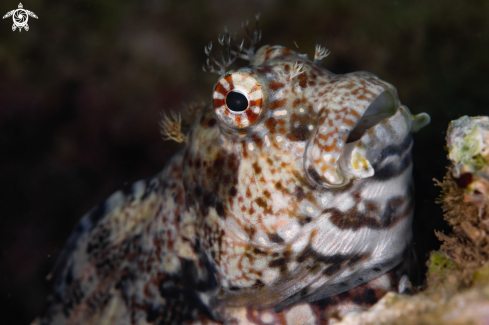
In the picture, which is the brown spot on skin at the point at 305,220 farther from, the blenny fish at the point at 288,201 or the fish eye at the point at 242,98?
the fish eye at the point at 242,98

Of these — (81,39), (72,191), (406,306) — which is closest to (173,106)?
(81,39)

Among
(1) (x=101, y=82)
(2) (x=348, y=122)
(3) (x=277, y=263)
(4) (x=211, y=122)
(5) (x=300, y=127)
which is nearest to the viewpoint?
(2) (x=348, y=122)

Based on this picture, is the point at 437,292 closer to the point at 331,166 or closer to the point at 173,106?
the point at 331,166

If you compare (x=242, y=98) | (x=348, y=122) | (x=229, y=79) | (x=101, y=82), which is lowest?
(x=348, y=122)

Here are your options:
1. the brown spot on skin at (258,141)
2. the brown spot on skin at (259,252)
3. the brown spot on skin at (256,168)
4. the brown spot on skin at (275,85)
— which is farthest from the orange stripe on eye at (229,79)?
the brown spot on skin at (259,252)

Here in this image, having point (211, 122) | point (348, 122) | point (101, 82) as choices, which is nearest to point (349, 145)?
point (348, 122)

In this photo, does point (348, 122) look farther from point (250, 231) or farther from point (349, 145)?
point (250, 231)

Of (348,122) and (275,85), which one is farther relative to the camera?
(275,85)

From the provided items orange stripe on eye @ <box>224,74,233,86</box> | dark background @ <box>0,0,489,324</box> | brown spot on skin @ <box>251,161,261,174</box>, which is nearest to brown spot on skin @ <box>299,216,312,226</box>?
brown spot on skin @ <box>251,161,261,174</box>

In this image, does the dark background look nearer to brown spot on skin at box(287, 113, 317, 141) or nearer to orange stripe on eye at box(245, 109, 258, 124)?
brown spot on skin at box(287, 113, 317, 141)
